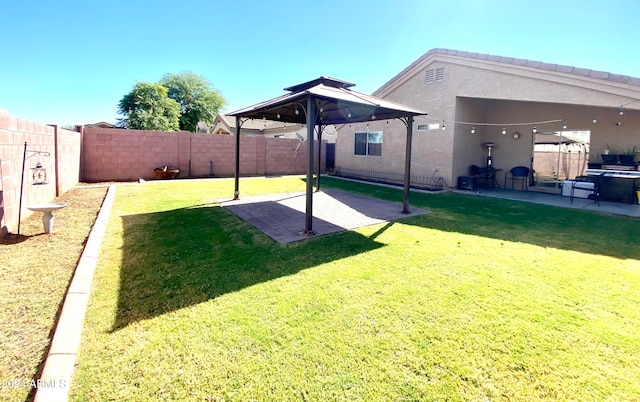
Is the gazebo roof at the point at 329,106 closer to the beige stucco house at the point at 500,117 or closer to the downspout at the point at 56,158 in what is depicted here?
the beige stucco house at the point at 500,117

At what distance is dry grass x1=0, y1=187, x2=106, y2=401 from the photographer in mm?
2178

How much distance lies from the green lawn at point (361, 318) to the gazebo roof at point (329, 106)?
103 inches

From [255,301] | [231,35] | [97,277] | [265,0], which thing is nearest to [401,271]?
[255,301]

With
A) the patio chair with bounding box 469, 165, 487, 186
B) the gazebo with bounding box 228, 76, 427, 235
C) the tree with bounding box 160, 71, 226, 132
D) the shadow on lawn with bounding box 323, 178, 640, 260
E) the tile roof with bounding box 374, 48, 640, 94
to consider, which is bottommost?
the shadow on lawn with bounding box 323, 178, 640, 260

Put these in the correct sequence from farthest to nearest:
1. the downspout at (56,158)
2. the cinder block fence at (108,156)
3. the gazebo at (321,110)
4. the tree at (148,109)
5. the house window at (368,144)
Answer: the tree at (148,109)
the house window at (368,144)
the downspout at (56,158)
the gazebo at (321,110)
the cinder block fence at (108,156)

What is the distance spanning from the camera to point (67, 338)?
2424mm

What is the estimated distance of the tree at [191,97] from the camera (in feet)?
102

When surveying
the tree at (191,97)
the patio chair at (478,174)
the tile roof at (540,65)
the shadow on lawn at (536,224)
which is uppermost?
the tree at (191,97)

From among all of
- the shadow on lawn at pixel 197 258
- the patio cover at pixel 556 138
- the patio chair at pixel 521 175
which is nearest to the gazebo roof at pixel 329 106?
the shadow on lawn at pixel 197 258

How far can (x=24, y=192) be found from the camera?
545 cm

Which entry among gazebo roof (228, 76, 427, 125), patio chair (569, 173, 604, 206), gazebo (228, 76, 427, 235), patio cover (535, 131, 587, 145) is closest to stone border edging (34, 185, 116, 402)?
gazebo (228, 76, 427, 235)

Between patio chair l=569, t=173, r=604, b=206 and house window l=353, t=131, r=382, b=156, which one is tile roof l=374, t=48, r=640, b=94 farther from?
house window l=353, t=131, r=382, b=156

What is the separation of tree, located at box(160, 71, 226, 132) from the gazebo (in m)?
25.1

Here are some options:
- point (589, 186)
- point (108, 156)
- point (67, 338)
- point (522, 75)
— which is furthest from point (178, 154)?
point (589, 186)
